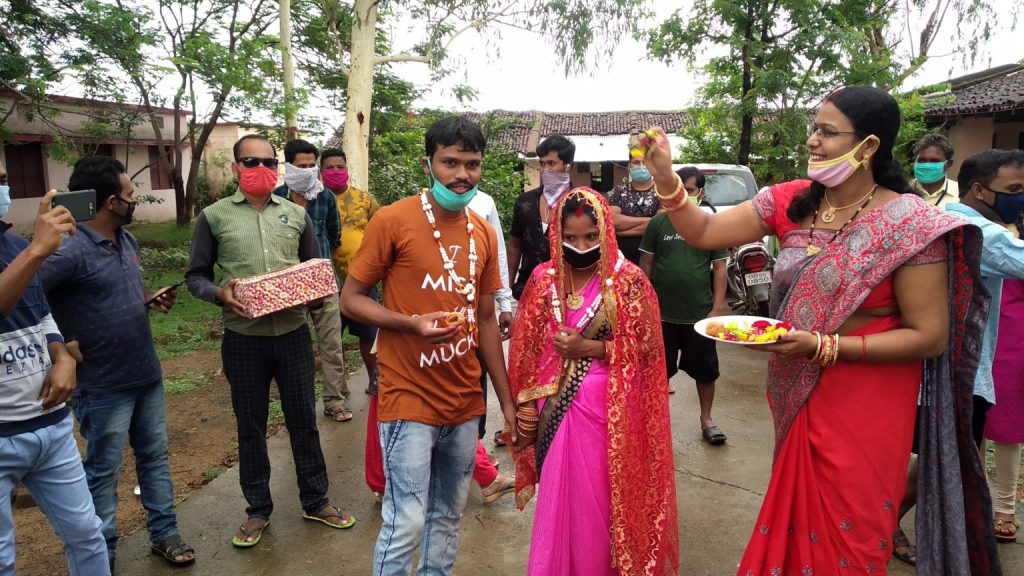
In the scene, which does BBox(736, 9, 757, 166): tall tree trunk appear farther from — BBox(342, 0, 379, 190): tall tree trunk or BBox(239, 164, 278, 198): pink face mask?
BBox(239, 164, 278, 198): pink face mask


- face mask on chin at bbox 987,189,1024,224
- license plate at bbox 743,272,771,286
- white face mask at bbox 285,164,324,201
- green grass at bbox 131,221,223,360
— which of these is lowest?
green grass at bbox 131,221,223,360

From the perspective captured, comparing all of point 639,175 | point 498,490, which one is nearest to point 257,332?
point 498,490

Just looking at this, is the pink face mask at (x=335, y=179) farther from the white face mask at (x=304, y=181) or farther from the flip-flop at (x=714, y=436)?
the flip-flop at (x=714, y=436)

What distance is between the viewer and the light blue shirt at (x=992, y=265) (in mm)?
3047

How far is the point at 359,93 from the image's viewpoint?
10914mm

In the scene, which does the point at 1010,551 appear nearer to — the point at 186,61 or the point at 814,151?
the point at 814,151

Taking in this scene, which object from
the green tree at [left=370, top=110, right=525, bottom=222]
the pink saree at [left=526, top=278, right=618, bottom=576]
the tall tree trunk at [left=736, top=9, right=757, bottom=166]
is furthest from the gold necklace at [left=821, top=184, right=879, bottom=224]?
the tall tree trunk at [left=736, top=9, right=757, bottom=166]

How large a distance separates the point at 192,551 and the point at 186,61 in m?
7.58

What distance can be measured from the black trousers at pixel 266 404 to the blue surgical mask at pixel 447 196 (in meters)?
1.41

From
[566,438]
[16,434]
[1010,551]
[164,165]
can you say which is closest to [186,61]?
[16,434]

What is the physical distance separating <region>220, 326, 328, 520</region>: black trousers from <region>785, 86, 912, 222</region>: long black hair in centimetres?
276

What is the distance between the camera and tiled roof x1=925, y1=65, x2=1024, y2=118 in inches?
492

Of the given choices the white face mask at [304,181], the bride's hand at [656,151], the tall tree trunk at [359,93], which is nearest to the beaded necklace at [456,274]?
the bride's hand at [656,151]

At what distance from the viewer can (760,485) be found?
13.9 feet
